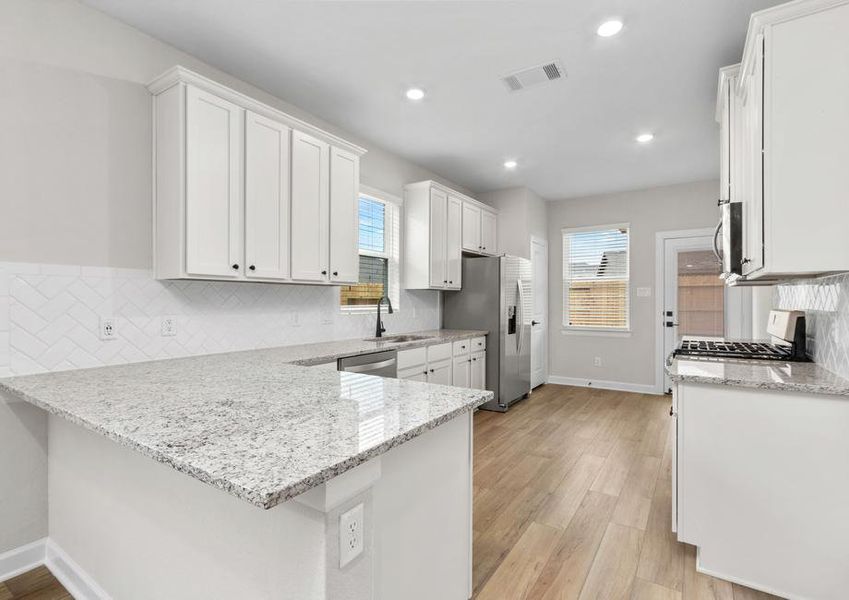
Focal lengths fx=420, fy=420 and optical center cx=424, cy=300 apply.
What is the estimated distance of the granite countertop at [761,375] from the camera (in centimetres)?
169

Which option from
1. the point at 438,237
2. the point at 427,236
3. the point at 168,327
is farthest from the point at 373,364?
the point at 438,237

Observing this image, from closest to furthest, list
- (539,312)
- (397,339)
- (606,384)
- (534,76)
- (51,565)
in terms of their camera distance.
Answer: (51,565)
(534,76)
(397,339)
(606,384)
(539,312)

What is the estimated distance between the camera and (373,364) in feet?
10.3

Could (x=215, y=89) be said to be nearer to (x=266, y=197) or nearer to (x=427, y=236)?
(x=266, y=197)

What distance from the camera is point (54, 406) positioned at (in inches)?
56.5

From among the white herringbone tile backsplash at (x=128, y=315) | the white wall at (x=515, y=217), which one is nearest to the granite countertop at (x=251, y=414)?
the white herringbone tile backsplash at (x=128, y=315)

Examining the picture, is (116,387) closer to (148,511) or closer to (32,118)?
(148,511)

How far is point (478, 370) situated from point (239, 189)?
3.15m

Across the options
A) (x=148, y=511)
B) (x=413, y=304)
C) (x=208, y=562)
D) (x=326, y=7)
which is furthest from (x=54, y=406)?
(x=413, y=304)

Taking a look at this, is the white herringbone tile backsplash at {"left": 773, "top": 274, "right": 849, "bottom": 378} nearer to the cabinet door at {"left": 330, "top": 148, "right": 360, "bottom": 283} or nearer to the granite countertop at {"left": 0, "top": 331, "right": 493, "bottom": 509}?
the granite countertop at {"left": 0, "top": 331, "right": 493, "bottom": 509}

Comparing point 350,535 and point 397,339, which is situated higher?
point 397,339

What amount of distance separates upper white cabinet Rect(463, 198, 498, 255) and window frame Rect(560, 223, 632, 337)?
1.25 meters

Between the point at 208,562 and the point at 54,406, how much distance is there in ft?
2.60

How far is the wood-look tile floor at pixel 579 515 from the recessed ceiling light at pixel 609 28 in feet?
9.10
